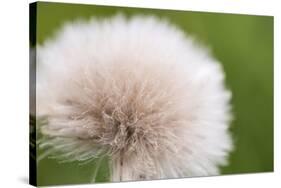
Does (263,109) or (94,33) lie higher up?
(94,33)

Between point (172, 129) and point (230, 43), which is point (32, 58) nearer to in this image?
point (172, 129)

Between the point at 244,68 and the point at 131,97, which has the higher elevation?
the point at 244,68

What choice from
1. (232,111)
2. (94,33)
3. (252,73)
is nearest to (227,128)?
(232,111)

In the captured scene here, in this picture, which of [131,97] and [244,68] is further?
[244,68]

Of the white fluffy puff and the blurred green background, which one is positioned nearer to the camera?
the white fluffy puff
